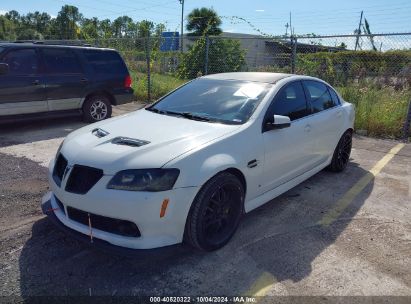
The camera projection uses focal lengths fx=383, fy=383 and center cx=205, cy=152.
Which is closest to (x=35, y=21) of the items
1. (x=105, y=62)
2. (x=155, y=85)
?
(x=155, y=85)

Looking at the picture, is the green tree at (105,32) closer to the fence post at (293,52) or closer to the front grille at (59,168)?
the fence post at (293,52)

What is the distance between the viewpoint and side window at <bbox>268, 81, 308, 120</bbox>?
4.18 meters

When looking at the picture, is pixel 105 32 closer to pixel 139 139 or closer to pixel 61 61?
pixel 61 61

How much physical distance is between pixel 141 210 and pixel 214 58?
10.6 metres

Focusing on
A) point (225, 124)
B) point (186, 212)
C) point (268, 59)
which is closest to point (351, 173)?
point (225, 124)

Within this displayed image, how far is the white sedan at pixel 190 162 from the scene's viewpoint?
9.68 ft

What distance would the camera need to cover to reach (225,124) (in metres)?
3.79

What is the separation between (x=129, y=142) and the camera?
3354 mm

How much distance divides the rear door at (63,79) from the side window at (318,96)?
17.6 ft

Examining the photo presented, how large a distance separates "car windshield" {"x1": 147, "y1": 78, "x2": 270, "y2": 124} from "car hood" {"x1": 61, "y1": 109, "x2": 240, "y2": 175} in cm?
19

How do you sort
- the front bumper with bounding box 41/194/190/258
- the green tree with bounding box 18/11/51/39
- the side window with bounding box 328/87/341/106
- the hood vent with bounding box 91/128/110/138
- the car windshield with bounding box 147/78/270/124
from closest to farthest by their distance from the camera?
the front bumper with bounding box 41/194/190/258
the hood vent with bounding box 91/128/110/138
the car windshield with bounding box 147/78/270/124
the side window with bounding box 328/87/341/106
the green tree with bounding box 18/11/51/39

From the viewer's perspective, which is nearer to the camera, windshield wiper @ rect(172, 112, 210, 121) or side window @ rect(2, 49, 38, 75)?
windshield wiper @ rect(172, 112, 210, 121)

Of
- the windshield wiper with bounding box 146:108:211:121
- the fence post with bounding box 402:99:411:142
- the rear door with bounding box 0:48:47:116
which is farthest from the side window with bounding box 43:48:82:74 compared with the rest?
the fence post with bounding box 402:99:411:142

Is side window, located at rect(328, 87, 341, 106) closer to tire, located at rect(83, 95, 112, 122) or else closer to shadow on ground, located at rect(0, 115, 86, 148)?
shadow on ground, located at rect(0, 115, 86, 148)
